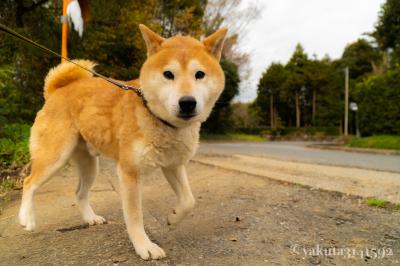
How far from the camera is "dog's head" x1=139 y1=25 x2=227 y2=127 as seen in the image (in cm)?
234

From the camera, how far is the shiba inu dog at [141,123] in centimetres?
246

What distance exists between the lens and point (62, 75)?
3.47m

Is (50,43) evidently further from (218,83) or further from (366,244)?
(366,244)

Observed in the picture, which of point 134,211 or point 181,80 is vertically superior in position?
point 181,80

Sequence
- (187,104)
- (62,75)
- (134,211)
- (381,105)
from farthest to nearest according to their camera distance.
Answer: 1. (381,105)
2. (62,75)
3. (134,211)
4. (187,104)

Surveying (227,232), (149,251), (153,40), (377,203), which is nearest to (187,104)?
(153,40)

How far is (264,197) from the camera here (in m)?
4.23

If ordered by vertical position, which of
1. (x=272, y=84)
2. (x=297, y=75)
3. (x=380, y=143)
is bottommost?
(x=380, y=143)

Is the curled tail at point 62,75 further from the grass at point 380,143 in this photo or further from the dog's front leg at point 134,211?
the grass at point 380,143

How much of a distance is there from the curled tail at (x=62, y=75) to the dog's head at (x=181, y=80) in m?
1.17

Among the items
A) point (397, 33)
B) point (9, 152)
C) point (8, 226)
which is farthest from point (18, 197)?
point (397, 33)

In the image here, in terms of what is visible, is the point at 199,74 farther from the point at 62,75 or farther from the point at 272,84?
the point at 272,84

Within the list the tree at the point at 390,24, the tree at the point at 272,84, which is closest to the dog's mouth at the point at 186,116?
the tree at the point at 390,24

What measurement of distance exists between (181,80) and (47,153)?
4.75ft
